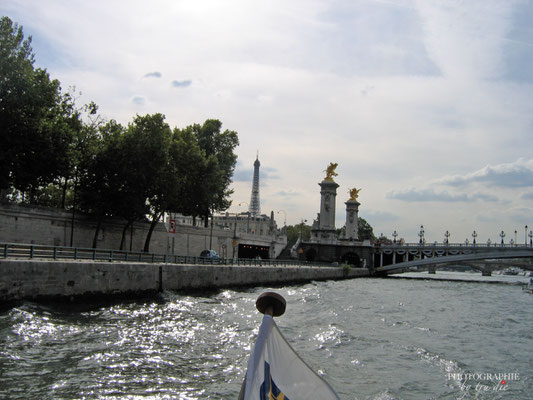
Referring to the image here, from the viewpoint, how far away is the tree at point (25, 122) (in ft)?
100

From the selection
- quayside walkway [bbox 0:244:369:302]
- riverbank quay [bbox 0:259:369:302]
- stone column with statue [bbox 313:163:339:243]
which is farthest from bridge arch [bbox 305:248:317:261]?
riverbank quay [bbox 0:259:369:302]

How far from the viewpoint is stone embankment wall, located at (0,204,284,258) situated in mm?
34750

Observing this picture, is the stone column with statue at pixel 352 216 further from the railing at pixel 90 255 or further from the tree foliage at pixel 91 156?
the railing at pixel 90 255

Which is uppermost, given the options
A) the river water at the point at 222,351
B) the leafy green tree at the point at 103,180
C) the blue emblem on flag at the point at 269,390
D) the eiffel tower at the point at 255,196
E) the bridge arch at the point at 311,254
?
the eiffel tower at the point at 255,196

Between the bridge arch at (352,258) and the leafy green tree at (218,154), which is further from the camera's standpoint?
the bridge arch at (352,258)

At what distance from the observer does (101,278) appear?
78.0 ft

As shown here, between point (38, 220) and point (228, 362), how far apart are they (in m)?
27.1

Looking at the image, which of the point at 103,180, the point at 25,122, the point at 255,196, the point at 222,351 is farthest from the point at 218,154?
the point at 255,196

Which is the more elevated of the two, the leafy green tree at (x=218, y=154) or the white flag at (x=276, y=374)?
the leafy green tree at (x=218, y=154)

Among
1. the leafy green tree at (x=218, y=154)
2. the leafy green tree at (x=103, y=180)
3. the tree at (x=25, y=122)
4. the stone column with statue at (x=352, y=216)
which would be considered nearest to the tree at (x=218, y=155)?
the leafy green tree at (x=218, y=154)

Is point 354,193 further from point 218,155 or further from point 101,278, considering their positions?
point 101,278

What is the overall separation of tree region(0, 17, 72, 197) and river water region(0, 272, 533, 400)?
14.0 meters

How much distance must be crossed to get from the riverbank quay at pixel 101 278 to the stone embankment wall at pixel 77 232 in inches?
213

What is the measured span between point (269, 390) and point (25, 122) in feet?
103
